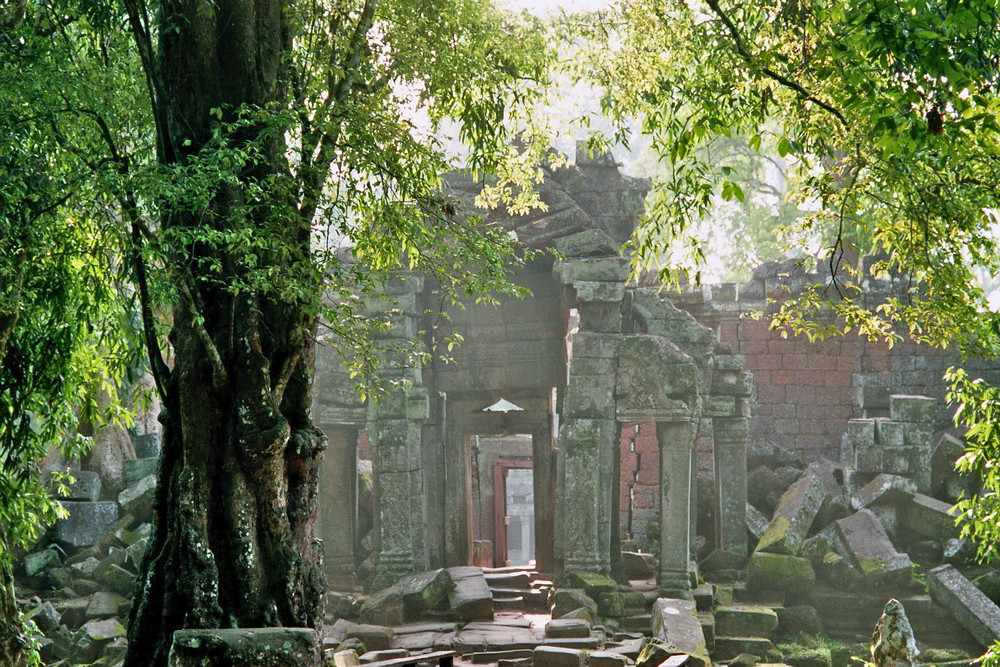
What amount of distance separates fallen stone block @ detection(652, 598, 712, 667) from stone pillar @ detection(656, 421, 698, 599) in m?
0.68

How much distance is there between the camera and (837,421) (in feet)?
53.5

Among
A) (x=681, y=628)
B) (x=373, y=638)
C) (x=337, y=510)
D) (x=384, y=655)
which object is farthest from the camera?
(x=337, y=510)

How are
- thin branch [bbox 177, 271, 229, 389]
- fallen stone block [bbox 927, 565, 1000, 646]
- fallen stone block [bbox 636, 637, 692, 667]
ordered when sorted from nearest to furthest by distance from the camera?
thin branch [bbox 177, 271, 229, 389], fallen stone block [bbox 636, 637, 692, 667], fallen stone block [bbox 927, 565, 1000, 646]

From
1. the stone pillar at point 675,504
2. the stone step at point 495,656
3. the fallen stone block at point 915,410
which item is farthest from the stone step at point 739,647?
the fallen stone block at point 915,410

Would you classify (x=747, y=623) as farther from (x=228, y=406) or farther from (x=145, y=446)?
(x=145, y=446)

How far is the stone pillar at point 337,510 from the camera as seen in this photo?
12.5 metres

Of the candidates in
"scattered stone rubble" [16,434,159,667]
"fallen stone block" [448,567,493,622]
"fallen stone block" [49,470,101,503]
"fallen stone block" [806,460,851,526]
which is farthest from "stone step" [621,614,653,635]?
→ "fallen stone block" [49,470,101,503]

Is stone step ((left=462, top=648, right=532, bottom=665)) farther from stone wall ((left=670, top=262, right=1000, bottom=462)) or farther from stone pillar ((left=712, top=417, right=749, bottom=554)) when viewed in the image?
stone wall ((left=670, top=262, right=1000, bottom=462))

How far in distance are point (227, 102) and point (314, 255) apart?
1.13 metres

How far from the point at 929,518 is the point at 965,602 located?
79.9 inches

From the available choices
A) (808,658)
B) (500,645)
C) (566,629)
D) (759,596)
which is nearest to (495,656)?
(500,645)

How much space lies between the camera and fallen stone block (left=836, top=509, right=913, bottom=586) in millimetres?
11633

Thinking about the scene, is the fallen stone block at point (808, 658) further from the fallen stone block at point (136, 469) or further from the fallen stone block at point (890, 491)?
the fallen stone block at point (136, 469)

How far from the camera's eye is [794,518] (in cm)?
1262
